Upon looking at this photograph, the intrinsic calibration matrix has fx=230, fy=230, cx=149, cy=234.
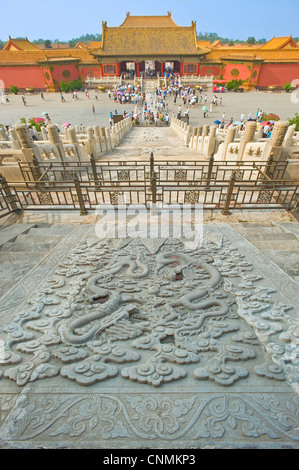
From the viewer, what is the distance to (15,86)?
39.7m

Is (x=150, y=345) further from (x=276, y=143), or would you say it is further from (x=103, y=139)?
(x=103, y=139)

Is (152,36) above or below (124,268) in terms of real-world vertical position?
above

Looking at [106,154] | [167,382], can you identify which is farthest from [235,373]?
[106,154]

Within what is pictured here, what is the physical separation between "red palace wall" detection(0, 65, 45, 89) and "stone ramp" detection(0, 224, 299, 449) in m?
47.8

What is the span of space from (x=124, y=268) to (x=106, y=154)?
11.9 m

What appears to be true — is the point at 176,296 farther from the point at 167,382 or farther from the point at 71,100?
the point at 71,100

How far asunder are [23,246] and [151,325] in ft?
12.1

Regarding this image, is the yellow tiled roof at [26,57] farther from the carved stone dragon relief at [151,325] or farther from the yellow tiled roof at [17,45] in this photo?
the carved stone dragon relief at [151,325]

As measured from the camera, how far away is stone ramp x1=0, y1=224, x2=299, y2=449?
211cm

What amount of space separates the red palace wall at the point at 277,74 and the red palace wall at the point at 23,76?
37.6 metres

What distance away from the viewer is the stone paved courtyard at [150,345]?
2.12m

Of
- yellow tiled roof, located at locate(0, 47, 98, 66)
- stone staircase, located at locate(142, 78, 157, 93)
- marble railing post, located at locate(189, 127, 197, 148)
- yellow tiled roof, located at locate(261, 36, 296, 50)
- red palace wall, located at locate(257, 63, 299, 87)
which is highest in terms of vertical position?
yellow tiled roof, located at locate(261, 36, 296, 50)

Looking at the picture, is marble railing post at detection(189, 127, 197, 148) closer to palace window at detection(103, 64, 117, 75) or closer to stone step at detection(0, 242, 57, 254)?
stone step at detection(0, 242, 57, 254)

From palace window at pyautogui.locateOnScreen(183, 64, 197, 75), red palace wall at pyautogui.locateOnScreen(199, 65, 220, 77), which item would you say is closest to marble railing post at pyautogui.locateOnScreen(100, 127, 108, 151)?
palace window at pyautogui.locateOnScreen(183, 64, 197, 75)
